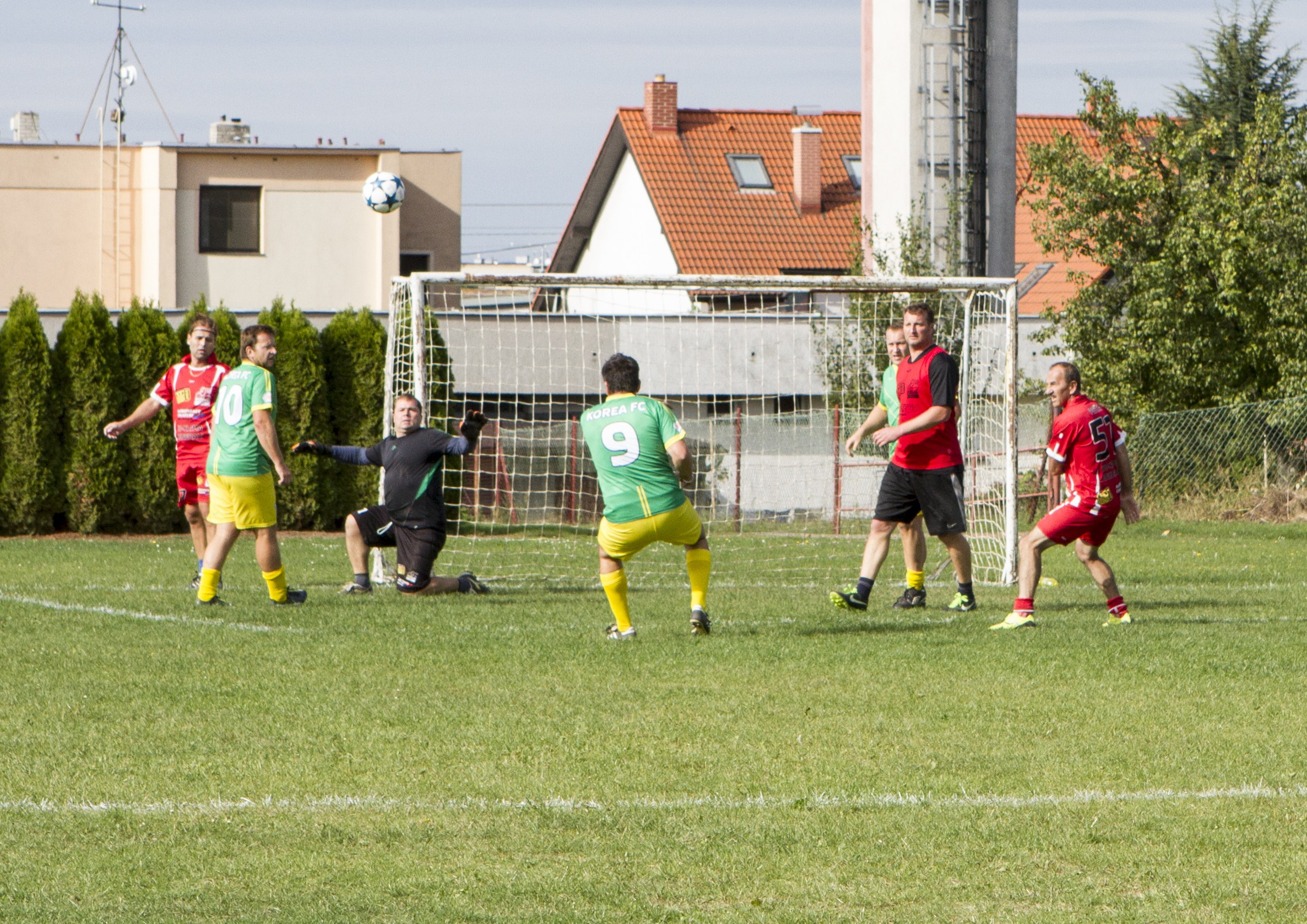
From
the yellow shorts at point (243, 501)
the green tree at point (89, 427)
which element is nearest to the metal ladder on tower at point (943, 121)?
the green tree at point (89, 427)

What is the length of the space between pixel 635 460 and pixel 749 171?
32.8 metres

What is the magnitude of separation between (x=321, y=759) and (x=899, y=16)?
79.0 ft

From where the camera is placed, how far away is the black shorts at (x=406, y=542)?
12164 mm

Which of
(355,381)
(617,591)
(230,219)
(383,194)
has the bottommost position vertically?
(617,591)

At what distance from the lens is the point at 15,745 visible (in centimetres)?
659

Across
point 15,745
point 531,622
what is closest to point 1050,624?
point 531,622

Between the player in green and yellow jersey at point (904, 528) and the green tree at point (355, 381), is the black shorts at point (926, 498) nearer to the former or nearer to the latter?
the player in green and yellow jersey at point (904, 528)

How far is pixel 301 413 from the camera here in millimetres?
20734

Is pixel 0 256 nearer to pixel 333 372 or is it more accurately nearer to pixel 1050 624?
pixel 333 372

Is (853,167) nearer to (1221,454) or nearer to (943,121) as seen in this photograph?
(943,121)

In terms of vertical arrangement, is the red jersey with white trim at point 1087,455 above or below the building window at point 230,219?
below

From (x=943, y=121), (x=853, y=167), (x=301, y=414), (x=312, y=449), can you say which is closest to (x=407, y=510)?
(x=312, y=449)

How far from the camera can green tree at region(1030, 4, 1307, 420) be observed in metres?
23.1

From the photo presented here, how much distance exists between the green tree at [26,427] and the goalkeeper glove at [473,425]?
10.1m
